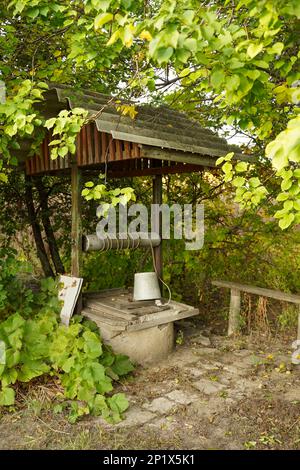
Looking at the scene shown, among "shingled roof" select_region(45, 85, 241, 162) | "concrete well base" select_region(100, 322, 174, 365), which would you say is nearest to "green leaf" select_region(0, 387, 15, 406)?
"concrete well base" select_region(100, 322, 174, 365)

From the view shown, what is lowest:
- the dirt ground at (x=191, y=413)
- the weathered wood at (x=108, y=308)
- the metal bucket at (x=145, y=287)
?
the dirt ground at (x=191, y=413)

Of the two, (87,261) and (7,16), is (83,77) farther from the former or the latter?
(87,261)

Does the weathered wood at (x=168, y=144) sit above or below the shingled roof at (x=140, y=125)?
below

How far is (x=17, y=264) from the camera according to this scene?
183 inches

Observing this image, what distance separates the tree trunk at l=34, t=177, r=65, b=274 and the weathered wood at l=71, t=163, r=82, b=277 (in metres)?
1.82

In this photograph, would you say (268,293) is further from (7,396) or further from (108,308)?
(7,396)

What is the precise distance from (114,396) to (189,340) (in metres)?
1.99

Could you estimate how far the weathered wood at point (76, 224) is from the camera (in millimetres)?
4746

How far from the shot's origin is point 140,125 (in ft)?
13.8

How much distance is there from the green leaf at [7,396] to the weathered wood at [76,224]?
4.91 feet

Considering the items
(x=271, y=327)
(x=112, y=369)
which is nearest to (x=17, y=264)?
(x=112, y=369)

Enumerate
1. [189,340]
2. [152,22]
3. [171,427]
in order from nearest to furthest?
[152,22]
[171,427]
[189,340]

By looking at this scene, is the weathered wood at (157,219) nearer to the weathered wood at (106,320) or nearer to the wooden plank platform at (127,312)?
the wooden plank platform at (127,312)

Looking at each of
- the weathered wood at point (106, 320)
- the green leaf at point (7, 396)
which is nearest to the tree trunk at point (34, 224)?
the weathered wood at point (106, 320)
